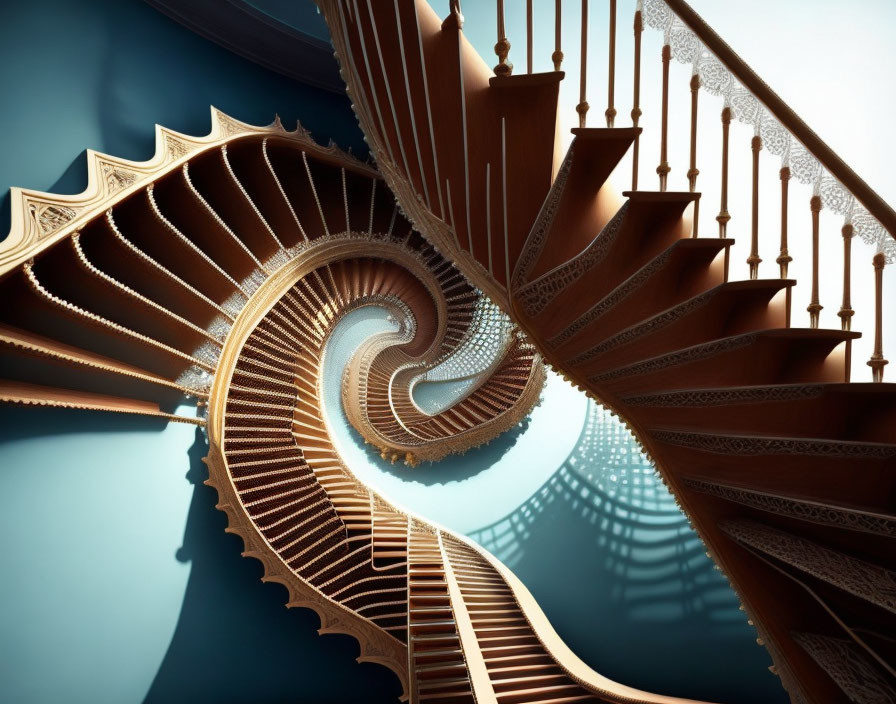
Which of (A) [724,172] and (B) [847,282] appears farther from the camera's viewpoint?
(A) [724,172]

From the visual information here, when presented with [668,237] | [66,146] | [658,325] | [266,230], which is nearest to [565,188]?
[668,237]

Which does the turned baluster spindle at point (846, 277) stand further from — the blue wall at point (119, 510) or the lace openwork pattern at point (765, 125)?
the blue wall at point (119, 510)

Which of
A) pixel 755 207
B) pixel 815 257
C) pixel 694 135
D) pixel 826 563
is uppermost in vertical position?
pixel 694 135

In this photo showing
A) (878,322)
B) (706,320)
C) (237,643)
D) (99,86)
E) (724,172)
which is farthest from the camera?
(237,643)

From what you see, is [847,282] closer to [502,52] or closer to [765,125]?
[765,125]

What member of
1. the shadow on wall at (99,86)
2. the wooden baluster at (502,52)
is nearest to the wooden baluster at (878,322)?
the wooden baluster at (502,52)

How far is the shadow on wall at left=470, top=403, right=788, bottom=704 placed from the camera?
2959mm

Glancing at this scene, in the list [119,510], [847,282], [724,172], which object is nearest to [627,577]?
[847,282]

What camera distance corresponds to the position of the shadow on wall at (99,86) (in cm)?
204

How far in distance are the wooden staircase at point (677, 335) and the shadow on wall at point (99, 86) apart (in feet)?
3.64

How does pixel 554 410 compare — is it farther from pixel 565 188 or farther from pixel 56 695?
pixel 56 695

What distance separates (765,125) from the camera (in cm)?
146

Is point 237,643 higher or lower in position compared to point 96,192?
lower

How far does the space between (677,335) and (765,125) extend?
694mm
